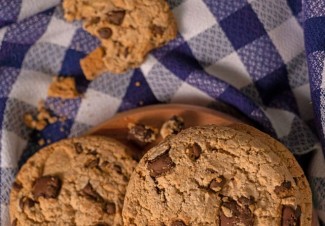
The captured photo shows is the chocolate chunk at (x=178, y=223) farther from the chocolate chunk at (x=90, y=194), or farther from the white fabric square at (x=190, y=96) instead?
the white fabric square at (x=190, y=96)

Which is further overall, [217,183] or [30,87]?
[30,87]

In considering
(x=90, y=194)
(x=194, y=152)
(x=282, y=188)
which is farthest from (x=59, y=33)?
(x=282, y=188)

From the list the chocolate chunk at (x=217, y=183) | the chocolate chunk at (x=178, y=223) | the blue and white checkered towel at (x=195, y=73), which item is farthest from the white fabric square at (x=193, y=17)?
the chocolate chunk at (x=178, y=223)

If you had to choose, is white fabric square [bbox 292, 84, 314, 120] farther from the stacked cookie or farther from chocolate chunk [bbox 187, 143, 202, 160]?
chocolate chunk [bbox 187, 143, 202, 160]

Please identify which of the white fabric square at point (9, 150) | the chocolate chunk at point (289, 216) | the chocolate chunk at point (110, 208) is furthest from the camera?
the white fabric square at point (9, 150)

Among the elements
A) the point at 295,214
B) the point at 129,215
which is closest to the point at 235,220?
the point at 295,214

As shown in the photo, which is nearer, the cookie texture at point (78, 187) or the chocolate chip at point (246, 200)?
the chocolate chip at point (246, 200)

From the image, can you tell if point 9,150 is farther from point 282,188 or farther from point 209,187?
point 282,188

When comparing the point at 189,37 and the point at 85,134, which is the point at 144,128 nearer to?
the point at 85,134
